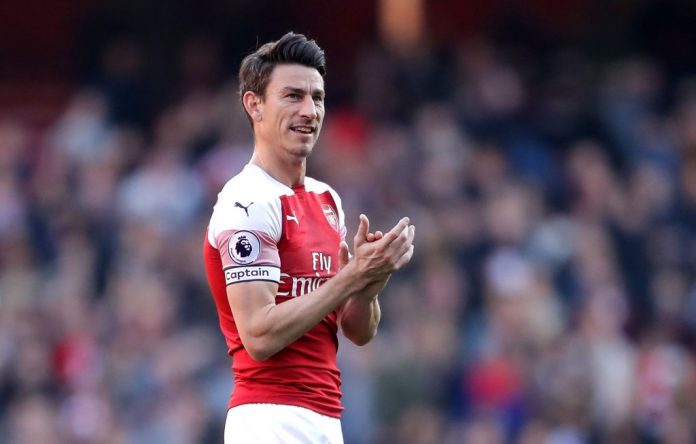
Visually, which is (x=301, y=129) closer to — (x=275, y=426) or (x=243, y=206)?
(x=243, y=206)

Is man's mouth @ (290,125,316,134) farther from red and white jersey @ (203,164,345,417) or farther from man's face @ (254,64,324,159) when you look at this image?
red and white jersey @ (203,164,345,417)

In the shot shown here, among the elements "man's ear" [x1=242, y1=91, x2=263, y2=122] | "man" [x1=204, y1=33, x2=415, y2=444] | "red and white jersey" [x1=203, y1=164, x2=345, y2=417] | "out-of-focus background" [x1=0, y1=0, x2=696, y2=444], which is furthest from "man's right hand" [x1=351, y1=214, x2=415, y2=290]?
"out-of-focus background" [x1=0, y1=0, x2=696, y2=444]

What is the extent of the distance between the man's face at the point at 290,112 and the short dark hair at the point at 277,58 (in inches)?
0.9

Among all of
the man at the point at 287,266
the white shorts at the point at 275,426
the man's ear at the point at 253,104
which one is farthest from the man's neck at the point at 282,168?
the white shorts at the point at 275,426

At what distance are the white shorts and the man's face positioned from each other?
89cm

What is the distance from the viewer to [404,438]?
9.88 metres

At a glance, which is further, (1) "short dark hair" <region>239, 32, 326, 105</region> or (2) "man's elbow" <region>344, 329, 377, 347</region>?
(2) "man's elbow" <region>344, 329, 377, 347</region>

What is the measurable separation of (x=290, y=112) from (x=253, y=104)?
166mm

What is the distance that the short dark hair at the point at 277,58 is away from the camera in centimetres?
522

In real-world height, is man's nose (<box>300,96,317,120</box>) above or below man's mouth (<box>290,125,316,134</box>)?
above

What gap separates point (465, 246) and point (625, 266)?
3.94 feet

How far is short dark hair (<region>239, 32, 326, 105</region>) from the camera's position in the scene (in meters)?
5.22

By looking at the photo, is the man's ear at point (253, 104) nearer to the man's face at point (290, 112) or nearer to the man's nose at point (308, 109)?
the man's face at point (290, 112)

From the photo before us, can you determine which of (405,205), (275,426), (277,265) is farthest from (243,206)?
(405,205)
